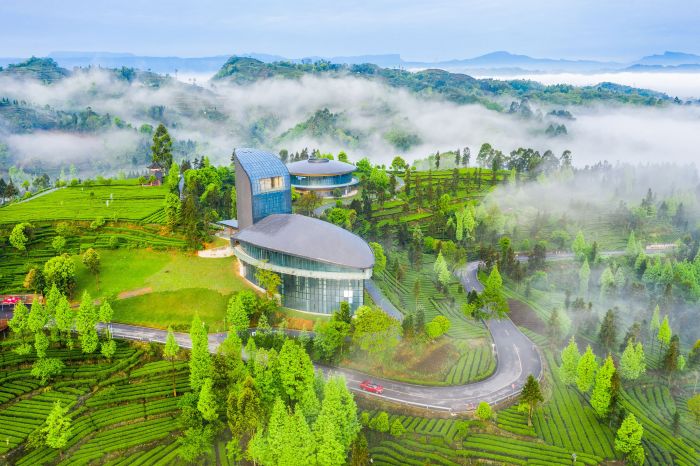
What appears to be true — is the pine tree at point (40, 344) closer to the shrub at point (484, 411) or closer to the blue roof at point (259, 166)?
the blue roof at point (259, 166)

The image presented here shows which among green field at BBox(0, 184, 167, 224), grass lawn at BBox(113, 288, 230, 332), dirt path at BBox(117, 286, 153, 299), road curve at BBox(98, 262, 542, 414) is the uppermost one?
green field at BBox(0, 184, 167, 224)

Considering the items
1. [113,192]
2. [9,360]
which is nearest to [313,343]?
[9,360]

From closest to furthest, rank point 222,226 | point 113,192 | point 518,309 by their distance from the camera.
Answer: point 518,309 → point 222,226 → point 113,192

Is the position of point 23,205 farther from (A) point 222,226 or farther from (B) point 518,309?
(B) point 518,309

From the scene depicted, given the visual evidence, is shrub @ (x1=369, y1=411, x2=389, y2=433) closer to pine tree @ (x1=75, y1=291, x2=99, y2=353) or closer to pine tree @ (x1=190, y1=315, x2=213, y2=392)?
pine tree @ (x1=190, y1=315, x2=213, y2=392)

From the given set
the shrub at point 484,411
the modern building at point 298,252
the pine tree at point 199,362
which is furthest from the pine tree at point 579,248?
the pine tree at point 199,362

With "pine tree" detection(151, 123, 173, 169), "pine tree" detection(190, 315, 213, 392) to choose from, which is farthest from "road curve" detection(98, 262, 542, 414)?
"pine tree" detection(151, 123, 173, 169)

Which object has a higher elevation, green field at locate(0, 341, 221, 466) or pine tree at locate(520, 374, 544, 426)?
pine tree at locate(520, 374, 544, 426)
